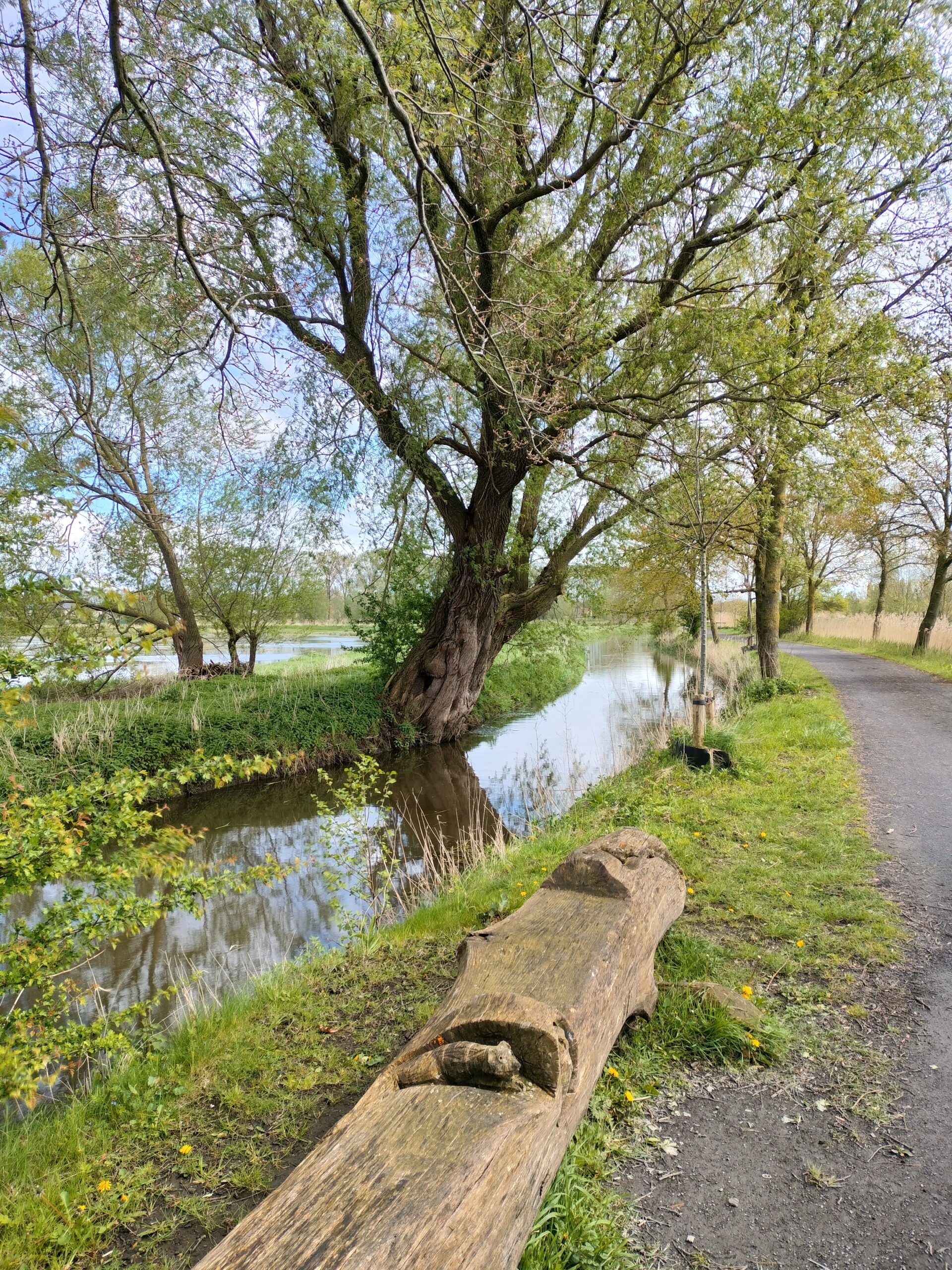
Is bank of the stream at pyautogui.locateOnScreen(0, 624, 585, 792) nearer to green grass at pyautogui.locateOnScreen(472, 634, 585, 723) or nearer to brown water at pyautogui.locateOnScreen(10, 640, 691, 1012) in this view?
green grass at pyautogui.locateOnScreen(472, 634, 585, 723)

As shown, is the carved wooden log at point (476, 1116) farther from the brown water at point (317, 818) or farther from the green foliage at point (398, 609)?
the green foliage at point (398, 609)

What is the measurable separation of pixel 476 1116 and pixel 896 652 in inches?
903

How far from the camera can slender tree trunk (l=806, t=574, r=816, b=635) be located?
1226 inches

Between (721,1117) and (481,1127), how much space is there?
128 centimetres

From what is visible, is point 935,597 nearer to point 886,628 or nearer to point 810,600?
point 886,628

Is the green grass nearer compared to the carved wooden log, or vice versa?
the carved wooden log

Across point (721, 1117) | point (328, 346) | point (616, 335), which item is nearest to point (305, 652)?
point (328, 346)

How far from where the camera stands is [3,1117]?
3.56 meters

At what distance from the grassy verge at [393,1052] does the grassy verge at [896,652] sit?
41.4ft

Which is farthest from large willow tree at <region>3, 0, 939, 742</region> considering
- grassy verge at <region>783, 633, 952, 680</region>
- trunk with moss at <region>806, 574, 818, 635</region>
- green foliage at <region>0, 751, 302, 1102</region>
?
trunk with moss at <region>806, 574, 818, 635</region>

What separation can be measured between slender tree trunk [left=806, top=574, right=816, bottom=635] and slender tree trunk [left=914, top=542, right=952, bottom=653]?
11.5 meters

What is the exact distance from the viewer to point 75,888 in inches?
119

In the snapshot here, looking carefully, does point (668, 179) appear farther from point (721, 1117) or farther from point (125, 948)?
point (125, 948)

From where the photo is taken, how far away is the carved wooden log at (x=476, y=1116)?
1.49 meters
